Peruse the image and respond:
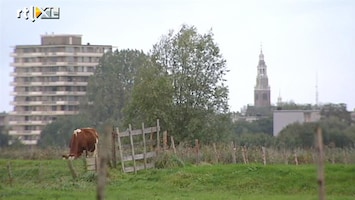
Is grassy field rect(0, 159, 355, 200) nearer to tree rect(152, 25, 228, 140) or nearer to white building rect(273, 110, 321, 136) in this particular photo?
white building rect(273, 110, 321, 136)

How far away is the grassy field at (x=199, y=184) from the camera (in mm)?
20875

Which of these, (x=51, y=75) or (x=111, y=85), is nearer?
(x=111, y=85)

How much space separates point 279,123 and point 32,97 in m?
33.9

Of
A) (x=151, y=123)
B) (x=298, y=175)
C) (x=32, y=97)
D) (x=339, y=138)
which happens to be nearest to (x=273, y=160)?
(x=339, y=138)

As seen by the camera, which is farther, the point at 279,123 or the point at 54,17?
the point at 279,123

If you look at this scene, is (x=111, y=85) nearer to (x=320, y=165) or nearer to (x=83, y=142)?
(x=83, y=142)

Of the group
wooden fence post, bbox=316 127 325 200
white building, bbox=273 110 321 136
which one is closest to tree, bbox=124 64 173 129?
white building, bbox=273 110 321 136

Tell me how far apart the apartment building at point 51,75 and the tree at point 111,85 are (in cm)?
401

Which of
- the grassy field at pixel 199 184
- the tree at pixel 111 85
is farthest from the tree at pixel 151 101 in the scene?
the tree at pixel 111 85

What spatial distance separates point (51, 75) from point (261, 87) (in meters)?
26.7

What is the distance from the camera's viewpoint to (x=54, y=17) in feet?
97.3

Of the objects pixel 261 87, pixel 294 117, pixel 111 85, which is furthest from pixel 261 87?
pixel 294 117

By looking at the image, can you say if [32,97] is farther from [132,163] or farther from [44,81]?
[132,163]

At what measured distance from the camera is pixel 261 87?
66562mm
